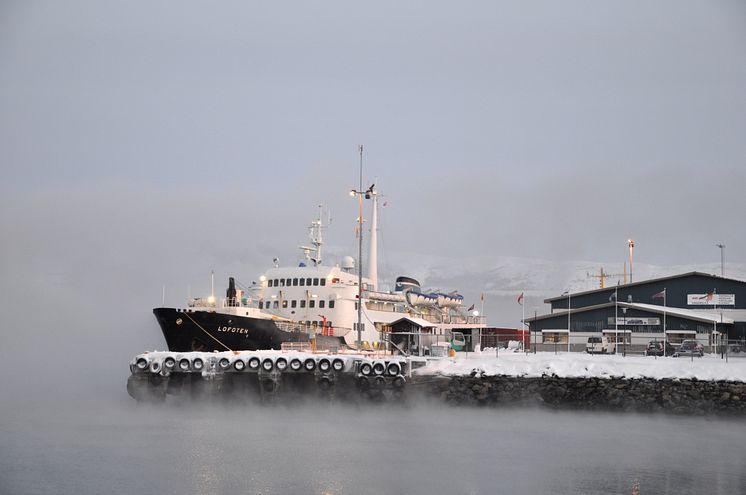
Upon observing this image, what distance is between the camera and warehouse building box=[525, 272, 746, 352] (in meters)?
52.2

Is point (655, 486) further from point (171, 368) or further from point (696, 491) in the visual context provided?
point (171, 368)

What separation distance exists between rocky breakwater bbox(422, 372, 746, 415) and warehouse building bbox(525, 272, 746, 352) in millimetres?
13172

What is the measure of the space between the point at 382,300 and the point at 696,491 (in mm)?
38879

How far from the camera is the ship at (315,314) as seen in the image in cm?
4588

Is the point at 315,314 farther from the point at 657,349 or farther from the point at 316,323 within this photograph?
the point at 657,349

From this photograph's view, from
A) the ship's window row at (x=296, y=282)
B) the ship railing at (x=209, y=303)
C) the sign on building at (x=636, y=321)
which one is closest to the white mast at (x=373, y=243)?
the ship's window row at (x=296, y=282)

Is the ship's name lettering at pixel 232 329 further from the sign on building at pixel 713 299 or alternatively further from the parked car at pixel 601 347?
the sign on building at pixel 713 299

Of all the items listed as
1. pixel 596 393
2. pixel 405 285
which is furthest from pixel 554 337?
pixel 596 393

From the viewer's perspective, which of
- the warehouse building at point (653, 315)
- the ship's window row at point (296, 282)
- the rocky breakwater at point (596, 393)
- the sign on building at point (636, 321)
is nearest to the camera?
the rocky breakwater at point (596, 393)

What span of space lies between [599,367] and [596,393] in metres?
1.53

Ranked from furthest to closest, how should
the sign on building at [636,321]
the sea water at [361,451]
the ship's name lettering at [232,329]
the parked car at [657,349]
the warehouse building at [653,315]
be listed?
the sign on building at [636,321] → the warehouse building at [653,315] → the parked car at [657,349] → the ship's name lettering at [232,329] → the sea water at [361,451]

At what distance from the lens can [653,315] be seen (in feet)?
176

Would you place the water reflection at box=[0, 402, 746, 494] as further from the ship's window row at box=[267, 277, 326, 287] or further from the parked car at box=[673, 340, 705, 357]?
the ship's window row at box=[267, 277, 326, 287]

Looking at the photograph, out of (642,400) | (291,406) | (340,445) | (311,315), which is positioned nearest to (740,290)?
(642,400)
